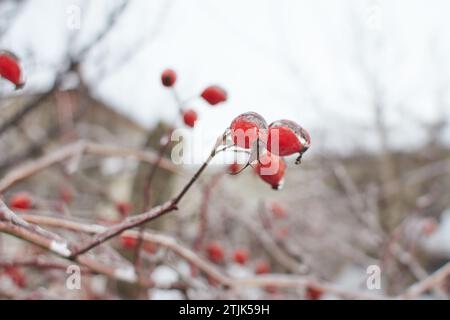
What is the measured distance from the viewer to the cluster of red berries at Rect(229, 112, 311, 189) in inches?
19.1

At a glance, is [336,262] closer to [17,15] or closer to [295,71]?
[295,71]

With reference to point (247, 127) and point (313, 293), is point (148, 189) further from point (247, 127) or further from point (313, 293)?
point (313, 293)

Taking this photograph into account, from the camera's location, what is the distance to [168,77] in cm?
79

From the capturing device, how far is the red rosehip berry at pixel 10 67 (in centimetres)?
62

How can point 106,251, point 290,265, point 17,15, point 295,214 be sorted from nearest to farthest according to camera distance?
point 106,251 < point 290,265 < point 17,15 < point 295,214

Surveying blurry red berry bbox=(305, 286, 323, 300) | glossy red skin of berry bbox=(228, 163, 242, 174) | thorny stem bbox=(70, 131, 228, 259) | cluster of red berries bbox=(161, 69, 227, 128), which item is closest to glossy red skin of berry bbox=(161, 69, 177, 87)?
cluster of red berries bbox=(161, 69, 227, 128)

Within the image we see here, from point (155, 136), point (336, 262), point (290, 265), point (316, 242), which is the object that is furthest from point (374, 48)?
point (290, 265)

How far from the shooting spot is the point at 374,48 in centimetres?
609

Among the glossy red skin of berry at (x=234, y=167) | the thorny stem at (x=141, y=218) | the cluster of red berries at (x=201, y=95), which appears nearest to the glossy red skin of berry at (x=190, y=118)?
the cluster of red berries at (x=201, y=95)

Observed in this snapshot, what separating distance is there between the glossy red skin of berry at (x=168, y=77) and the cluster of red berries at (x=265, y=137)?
328 millimetres

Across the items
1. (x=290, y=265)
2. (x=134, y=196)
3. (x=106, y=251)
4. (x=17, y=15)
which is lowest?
(x=106, y=251)

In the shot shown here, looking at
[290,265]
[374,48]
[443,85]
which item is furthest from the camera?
[443,85]

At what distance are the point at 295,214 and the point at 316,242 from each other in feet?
1.39

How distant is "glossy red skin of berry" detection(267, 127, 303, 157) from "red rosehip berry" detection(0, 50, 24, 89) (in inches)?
15.5
